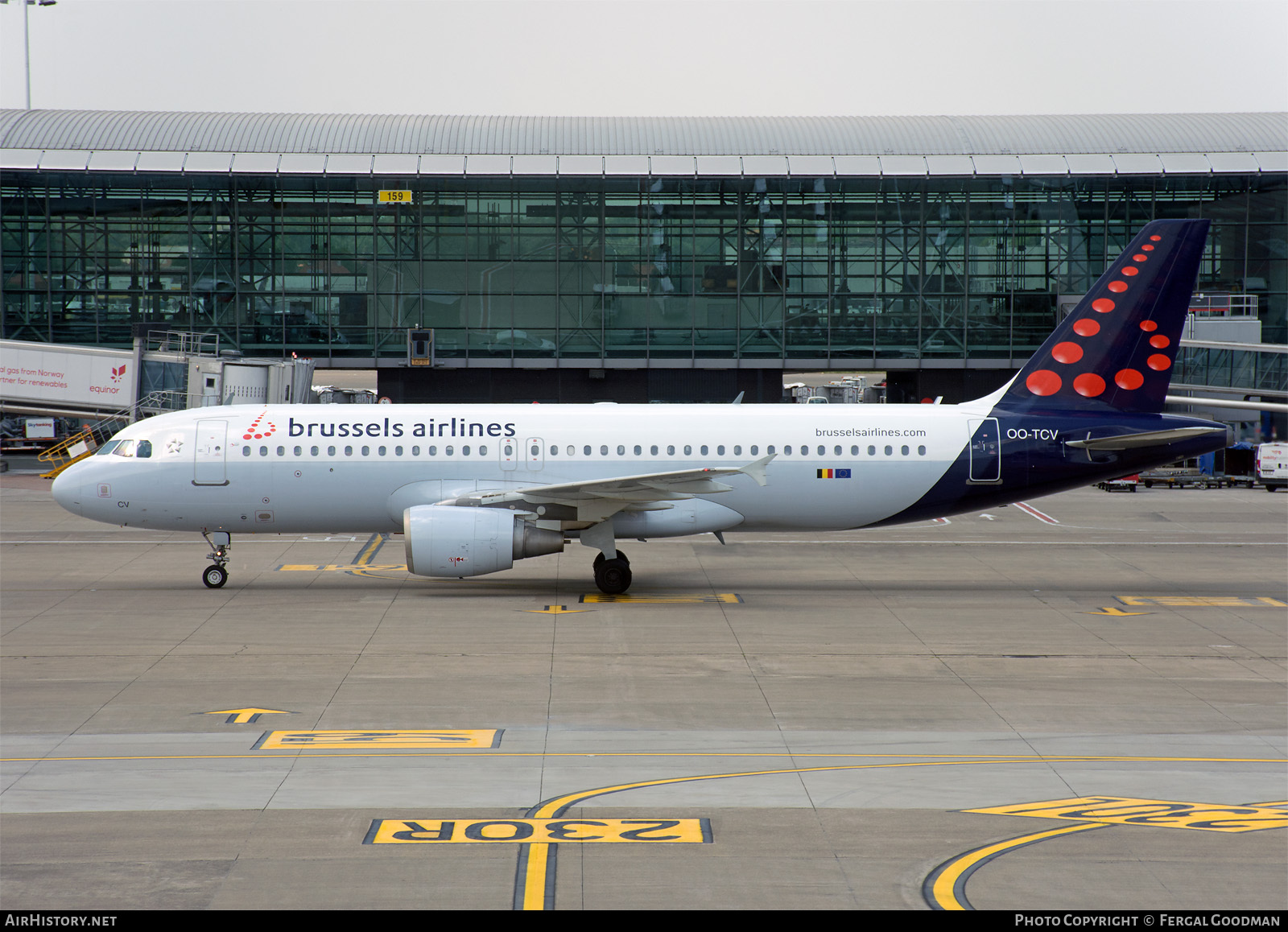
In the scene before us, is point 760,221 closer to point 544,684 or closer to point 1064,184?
point 1064,184

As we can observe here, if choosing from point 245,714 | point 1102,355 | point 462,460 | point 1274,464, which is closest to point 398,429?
point 462,460

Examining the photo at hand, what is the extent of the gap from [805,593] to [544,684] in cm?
958

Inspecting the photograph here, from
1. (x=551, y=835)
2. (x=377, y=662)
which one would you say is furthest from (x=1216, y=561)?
(x=551, y=835)

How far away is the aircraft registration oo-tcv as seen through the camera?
2450 centimetres

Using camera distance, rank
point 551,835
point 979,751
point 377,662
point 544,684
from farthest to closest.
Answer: point 377,662
point 544,684
point 979,751
point 551,835

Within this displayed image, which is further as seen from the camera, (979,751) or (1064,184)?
(1064,184)

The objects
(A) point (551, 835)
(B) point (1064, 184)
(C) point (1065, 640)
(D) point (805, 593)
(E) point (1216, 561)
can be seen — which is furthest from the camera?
(B) point (1064, 184)

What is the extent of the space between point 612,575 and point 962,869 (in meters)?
14.4

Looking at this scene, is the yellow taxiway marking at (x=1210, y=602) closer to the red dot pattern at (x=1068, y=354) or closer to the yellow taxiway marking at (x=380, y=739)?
the red dot pattern at (x=1068, y=354)

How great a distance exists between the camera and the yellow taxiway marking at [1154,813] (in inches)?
454

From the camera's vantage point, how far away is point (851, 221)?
57625 millimetres

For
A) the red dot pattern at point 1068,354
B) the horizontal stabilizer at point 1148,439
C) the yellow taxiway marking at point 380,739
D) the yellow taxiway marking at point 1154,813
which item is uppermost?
the red dot pattern at point 1068,354

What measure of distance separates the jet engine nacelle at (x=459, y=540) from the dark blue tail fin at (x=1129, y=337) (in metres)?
11.9

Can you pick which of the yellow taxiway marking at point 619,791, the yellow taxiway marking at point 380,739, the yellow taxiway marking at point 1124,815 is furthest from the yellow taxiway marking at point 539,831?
the yellow taxiway marking at point 380,739
